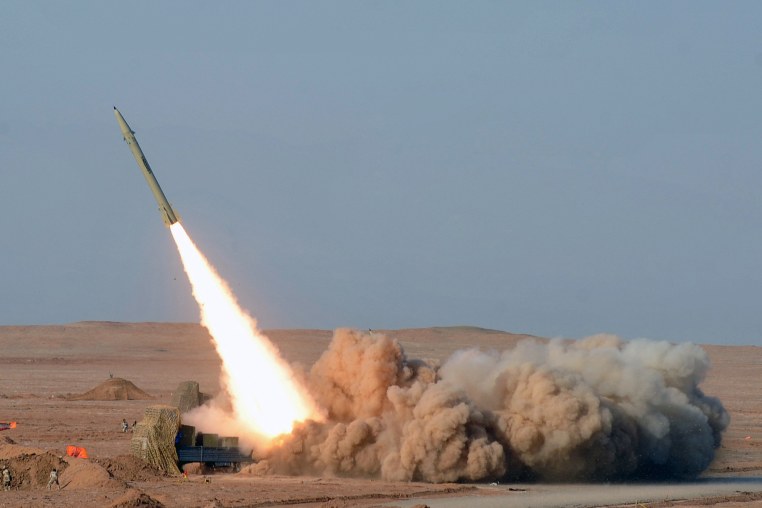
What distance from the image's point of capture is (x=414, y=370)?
32.5m

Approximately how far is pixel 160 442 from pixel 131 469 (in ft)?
3.32

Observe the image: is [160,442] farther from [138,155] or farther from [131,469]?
[138,155]

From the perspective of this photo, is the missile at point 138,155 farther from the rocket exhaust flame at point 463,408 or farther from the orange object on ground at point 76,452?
the orange object on ground at point 76,452

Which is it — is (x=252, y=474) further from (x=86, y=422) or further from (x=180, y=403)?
(x=86, y=422)

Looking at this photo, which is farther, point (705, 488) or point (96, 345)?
point (96, 345)

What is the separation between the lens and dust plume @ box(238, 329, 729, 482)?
29.4 m

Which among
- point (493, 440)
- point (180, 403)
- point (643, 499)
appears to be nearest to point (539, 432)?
point (493, 440)

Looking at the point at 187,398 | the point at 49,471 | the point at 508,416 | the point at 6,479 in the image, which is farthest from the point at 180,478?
the point at 508,416

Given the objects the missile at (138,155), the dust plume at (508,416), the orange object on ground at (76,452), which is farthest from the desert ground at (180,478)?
the missile at (138,155)

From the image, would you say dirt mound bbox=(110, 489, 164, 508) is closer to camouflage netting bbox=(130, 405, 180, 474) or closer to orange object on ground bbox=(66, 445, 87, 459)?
camouflage netting bbox=(130, 405, 180, 474)

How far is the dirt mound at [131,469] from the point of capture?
28906 mm

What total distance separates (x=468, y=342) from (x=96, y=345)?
32.6 metres

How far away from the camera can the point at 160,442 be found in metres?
30.1

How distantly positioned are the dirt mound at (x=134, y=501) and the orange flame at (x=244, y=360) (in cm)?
937
